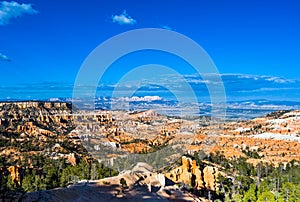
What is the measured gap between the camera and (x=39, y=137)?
83.9 m

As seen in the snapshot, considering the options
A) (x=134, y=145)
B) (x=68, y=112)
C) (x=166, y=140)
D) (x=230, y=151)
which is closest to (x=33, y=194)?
(x=134, y=145)

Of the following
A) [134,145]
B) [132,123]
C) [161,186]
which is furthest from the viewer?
[132,123]

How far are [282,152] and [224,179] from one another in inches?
1376

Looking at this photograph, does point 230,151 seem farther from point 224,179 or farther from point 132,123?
point 224,179

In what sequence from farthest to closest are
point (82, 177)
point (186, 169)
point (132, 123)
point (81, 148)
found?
point (132, 123) → point (81, 148) → point (186, 169) → point (82, 177)

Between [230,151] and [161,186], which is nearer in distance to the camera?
[161,186]

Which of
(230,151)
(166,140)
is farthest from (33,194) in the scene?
(230,151)

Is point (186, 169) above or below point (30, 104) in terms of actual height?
below

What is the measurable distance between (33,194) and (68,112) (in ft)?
314

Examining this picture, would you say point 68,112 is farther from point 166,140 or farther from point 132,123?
point 166,140

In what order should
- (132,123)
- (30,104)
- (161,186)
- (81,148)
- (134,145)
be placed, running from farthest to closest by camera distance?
1. (30,104)
2. (132,123)
3. (81,148)
4. (134,145)
5. (161,186)

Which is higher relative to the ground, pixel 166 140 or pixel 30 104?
pixel 30 104

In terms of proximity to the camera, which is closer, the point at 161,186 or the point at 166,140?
the point at 161,186

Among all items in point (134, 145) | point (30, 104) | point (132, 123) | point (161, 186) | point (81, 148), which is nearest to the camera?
point (161, 186)
